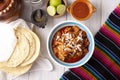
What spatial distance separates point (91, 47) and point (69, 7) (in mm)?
131

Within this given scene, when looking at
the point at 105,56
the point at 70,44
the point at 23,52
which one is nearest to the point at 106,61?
the point at 105,56

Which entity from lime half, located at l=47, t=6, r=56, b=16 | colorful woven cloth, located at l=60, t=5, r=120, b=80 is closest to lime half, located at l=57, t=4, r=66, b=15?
lime half, located at l=47, t=6, r=56, b=16

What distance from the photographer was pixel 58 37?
2.76ft

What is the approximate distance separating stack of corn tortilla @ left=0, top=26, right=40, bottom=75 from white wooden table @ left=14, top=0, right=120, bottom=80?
34 millimetres

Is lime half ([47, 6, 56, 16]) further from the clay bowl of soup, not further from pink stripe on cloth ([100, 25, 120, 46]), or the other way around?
pink stripe on cloth ([100, 25, 120, 46])

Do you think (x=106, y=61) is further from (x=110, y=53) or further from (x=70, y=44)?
(x=70, y=44)

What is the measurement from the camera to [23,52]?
2.79 ft

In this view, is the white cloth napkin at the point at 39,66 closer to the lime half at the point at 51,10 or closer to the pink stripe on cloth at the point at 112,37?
the lime half at the point at 51,10

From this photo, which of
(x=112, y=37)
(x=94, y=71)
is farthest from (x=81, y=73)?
(x=112, y=37)

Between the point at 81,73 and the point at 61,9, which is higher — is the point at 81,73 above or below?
below

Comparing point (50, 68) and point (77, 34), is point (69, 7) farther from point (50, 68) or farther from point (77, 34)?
point (50, 68)

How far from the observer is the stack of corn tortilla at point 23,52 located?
0.85 meters

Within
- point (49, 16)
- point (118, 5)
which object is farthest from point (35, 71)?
point (118, 5)

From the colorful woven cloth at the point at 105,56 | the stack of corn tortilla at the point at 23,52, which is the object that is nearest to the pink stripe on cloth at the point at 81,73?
the colorful woven cloth at the point at 105,56
